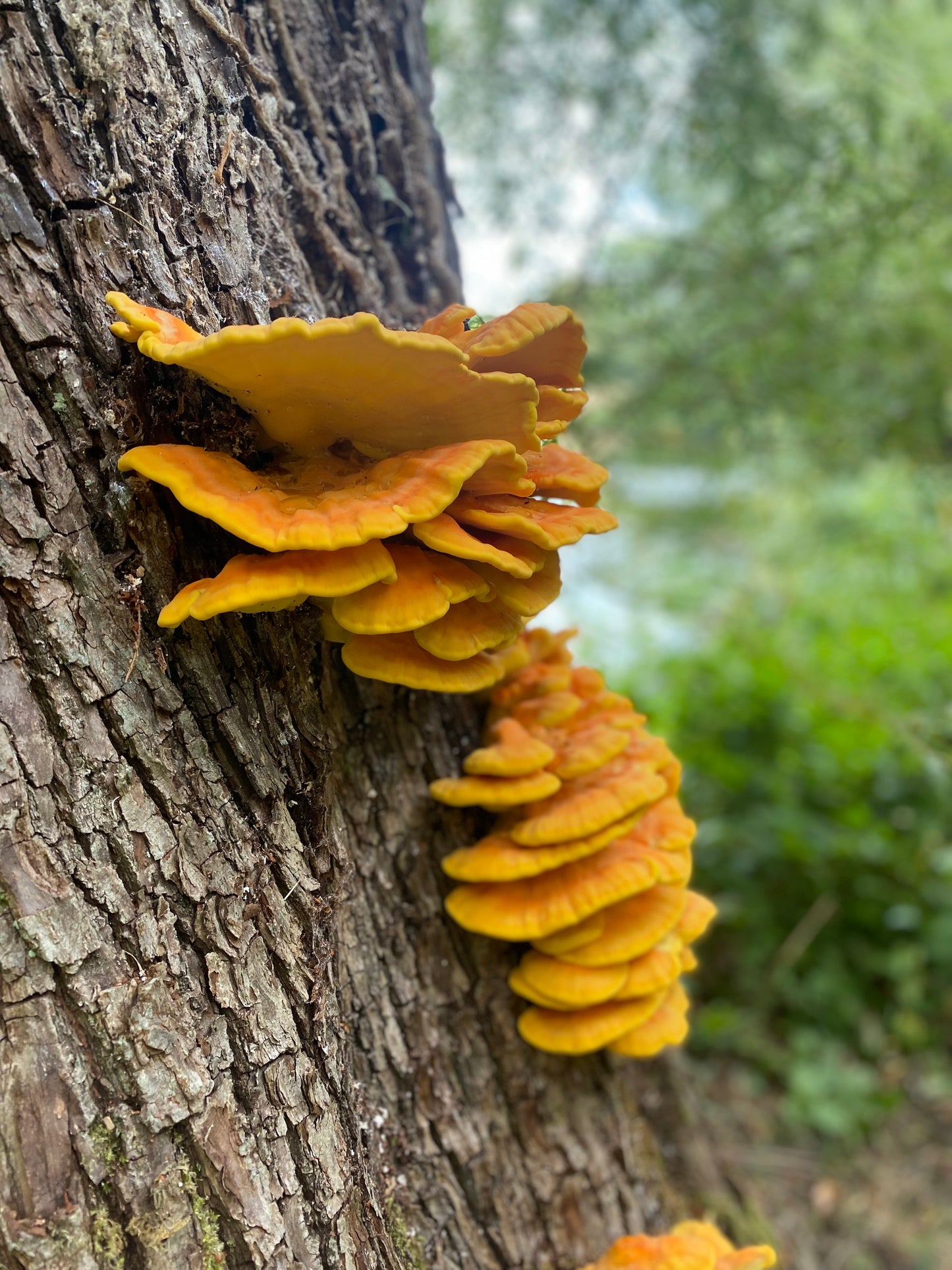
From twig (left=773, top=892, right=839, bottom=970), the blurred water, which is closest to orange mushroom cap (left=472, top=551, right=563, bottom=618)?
twig (left=773, top=892, right=839, bottom=970)

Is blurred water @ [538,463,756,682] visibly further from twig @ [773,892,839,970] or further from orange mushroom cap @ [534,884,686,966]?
orange mushroom cap @ [534,884,686,966]

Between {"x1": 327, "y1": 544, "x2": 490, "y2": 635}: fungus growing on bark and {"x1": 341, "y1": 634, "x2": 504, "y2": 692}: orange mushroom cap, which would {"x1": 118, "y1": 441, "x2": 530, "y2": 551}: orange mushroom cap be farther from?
{"x1": 341, "y1": 634, "x2": 504, "y2": 692}: orange mushroom cap

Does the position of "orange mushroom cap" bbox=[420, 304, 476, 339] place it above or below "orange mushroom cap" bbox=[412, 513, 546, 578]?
above

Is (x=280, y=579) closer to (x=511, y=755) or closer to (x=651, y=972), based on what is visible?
(x=511, y=755)

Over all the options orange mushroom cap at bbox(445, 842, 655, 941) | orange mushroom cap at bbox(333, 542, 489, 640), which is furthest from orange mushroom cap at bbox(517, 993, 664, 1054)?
orange mushroom cap at bbox(333, 542, 489, 640)

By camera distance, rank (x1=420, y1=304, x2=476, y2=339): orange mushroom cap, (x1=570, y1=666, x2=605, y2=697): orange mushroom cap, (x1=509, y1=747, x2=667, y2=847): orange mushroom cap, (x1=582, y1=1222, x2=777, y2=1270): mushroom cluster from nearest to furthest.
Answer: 1. (x1=420, y1=304, x2=476, y2=339): orange mushroom cap
2. (x1=509, y1=747, x2=667, y2=847): orange mushroom cap
3. (x1=582, y1=1222, x2=777, y2=1270): mushroom cluster
4. (x1=570, y1=666, x2=605, y2=697): orange mushroom cap

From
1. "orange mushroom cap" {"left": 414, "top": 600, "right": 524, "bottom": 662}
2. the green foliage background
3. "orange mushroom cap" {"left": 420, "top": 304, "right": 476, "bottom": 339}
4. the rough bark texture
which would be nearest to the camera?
the rough bark texture

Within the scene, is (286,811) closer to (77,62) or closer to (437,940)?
(437,940)

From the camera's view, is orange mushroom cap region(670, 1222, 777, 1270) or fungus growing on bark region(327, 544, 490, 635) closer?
fungus growing on bark region(327, 544, 490, 635)

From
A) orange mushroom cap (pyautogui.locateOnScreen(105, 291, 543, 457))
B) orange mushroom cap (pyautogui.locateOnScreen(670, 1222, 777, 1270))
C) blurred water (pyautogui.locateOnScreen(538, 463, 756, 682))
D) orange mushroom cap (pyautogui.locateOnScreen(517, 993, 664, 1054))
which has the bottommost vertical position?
→ orange mushroom cap (pyautogui.locateOnScreen(670, 1222, 777, 1270))
